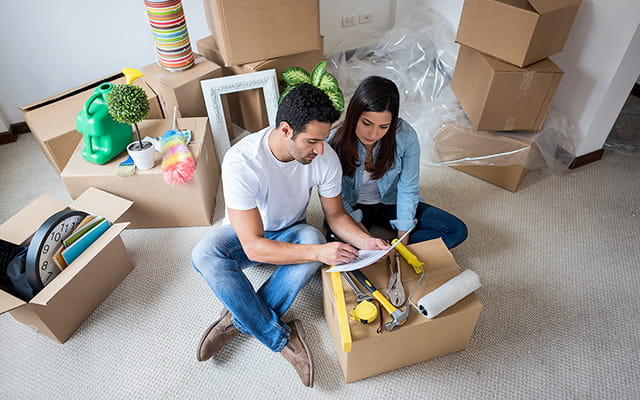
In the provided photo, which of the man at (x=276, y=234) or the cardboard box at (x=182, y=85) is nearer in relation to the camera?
the man at (x=276, y=234)

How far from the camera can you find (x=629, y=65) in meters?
1.69

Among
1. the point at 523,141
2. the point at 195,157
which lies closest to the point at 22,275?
the point at 195,157

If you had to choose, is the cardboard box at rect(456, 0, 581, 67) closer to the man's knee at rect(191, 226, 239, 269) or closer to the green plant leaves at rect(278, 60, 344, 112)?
the green plant leaves at rect(278, 60, 344, 112)

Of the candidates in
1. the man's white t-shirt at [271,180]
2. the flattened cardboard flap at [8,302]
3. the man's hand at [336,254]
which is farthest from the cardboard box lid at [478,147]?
the flattened cardboard flap at [8,302]

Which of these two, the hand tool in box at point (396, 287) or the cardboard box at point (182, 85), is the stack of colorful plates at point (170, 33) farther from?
the hand tool in box at point (396, 287)

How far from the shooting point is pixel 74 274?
133 cm

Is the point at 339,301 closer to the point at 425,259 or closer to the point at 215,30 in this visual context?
the point at 425,259

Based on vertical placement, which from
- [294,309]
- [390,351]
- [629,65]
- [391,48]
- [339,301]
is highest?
[629,65]

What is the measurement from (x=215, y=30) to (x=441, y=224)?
1.36 meters

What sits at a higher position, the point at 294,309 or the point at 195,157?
the point at 195,157

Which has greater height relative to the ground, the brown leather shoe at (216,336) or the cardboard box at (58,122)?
the cardboard box at (58,122)

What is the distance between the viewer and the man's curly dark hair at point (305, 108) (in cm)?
106

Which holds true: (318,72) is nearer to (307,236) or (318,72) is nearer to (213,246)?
(307,236)

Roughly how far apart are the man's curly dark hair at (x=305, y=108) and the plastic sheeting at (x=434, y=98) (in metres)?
1.04
